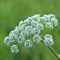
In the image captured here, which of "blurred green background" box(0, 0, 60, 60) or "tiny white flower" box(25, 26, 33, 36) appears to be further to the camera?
"blurred green background" box(0, 0, 60, 60)

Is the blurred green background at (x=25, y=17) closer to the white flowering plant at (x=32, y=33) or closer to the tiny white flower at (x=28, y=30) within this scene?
the white flowering plant at (x=32, y=33)

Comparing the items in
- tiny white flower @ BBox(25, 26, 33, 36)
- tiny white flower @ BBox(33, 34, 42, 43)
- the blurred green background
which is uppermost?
the blurred green background

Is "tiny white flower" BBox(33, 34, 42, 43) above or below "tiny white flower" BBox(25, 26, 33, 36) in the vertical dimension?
below

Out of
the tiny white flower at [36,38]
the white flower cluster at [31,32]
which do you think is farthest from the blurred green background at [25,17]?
the tiny white flower at [36,38]

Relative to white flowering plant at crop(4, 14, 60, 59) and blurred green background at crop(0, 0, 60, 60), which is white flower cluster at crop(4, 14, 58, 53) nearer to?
white flowering plant at crop(4, 14, 60, 59)

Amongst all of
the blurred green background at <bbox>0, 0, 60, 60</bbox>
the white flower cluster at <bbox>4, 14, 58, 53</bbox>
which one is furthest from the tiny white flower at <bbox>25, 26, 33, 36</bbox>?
the blurred green background at <bbox>0, 0, 60, 60</bbox>

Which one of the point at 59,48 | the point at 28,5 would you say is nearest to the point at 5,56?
the point at 59,48

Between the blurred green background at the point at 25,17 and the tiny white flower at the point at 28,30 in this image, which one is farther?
the blurred green background at the point at 25,17

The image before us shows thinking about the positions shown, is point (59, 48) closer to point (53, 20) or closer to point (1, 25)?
point (1, 25)

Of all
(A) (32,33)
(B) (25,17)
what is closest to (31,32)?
(A) (32,33)
